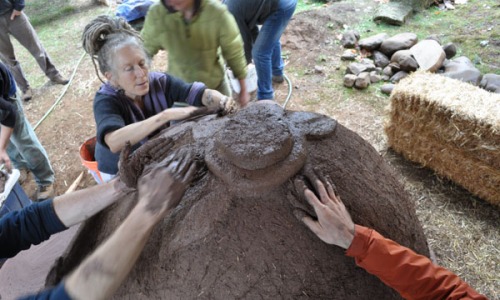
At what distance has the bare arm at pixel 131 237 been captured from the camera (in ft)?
4.30

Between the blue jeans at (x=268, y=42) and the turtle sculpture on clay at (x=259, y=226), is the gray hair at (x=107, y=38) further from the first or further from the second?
the blue jeans at (x=268, y=42)

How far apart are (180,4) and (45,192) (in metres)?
2.90

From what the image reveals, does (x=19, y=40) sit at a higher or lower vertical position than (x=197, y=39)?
lower

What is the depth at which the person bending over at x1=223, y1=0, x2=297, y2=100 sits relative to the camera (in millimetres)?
4004

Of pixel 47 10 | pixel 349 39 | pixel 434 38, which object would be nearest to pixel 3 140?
pixel 349 39

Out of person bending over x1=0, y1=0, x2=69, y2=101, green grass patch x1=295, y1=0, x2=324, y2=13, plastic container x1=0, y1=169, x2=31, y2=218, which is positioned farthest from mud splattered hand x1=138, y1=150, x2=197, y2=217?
green grass patch x1=295, y1=0, x2=324, y2=13

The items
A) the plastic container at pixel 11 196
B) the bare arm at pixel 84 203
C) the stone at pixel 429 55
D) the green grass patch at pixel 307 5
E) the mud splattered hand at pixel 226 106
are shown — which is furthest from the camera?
the green grass patch at pixel 307 5

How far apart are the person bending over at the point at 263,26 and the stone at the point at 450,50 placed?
275 centimetres

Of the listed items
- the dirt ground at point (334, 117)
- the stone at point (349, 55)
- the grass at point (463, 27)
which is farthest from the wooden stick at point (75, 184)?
the grass at point (463, 27)

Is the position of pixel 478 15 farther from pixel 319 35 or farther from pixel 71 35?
pixel 71 35

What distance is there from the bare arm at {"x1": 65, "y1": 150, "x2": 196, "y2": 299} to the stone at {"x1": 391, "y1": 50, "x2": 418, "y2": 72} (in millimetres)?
4586

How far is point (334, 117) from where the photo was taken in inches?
184

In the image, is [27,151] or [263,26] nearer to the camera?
[27,151]

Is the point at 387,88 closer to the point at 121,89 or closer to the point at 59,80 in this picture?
the point at 121,89
